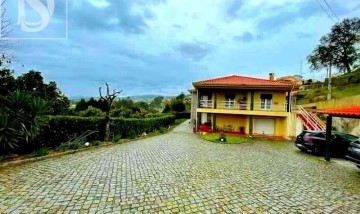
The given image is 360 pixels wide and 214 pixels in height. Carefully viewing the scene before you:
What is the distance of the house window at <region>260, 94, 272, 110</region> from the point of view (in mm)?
25594

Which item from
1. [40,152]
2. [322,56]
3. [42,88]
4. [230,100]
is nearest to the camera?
[40,152]

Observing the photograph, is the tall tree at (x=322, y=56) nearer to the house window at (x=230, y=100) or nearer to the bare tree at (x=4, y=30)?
the house window at (x=230, y=100)

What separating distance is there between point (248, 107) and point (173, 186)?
770 inches

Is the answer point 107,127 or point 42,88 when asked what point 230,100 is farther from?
point 42,88

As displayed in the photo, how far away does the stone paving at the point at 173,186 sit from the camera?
5.84 meters

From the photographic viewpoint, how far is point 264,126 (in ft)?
85.5

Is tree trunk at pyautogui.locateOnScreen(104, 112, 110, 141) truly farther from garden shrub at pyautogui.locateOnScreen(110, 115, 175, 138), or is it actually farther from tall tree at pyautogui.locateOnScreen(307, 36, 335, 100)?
tall tree at pyautogui.locateOnScreen(307, 36, 335, 100)

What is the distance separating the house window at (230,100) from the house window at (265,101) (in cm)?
295

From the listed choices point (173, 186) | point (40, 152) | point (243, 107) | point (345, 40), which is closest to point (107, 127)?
point (40, 152)

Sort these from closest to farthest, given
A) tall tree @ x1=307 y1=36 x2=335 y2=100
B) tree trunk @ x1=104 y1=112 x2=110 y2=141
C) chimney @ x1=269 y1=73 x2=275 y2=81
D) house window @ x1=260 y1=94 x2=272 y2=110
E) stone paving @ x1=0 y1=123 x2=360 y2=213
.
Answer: stone paving @ x1=0 y1=123 x2=360 y2=213 → tree trunk @ x1=104 y1=112 x2=110 y2=141 → house window @ x1=260 y1=94 x2=272 y2=110 → chimney @ x1=269 y1=73 x2=275 y2=81 → tall tree @ x1=307 y1=36 x2=335 y2=100

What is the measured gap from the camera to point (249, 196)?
22.2 ft

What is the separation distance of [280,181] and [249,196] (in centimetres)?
230

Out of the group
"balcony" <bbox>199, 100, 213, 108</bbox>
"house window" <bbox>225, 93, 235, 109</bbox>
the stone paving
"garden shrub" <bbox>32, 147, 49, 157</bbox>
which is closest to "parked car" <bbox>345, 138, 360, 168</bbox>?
the stone paving

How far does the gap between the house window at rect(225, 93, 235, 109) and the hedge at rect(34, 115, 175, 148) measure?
9.31 metres
